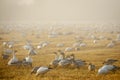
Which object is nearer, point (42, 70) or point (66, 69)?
point (42, 70)

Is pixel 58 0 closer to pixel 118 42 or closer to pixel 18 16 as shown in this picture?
pixel 118 42

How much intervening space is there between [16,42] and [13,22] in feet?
34.0

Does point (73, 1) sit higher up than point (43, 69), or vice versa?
point (73, 1)

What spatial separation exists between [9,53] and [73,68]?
228 cm

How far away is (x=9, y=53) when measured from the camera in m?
7.95

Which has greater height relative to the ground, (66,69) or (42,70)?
(42,70)

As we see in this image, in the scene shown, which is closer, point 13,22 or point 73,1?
point 73,1

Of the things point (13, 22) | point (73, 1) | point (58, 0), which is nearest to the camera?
point (58, 0)

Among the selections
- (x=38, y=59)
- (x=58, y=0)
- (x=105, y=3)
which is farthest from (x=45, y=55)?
(x=58, y=0)

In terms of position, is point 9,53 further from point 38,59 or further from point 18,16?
point 18,16

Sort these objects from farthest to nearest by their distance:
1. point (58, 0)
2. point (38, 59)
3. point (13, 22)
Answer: point (13, 22) → point (58, 0) → point (38, 59)

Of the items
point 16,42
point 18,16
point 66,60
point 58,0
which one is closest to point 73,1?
point 58,0

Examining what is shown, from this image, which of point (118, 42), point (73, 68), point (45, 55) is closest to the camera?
point (73, 68)

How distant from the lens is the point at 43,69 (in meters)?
5.61
